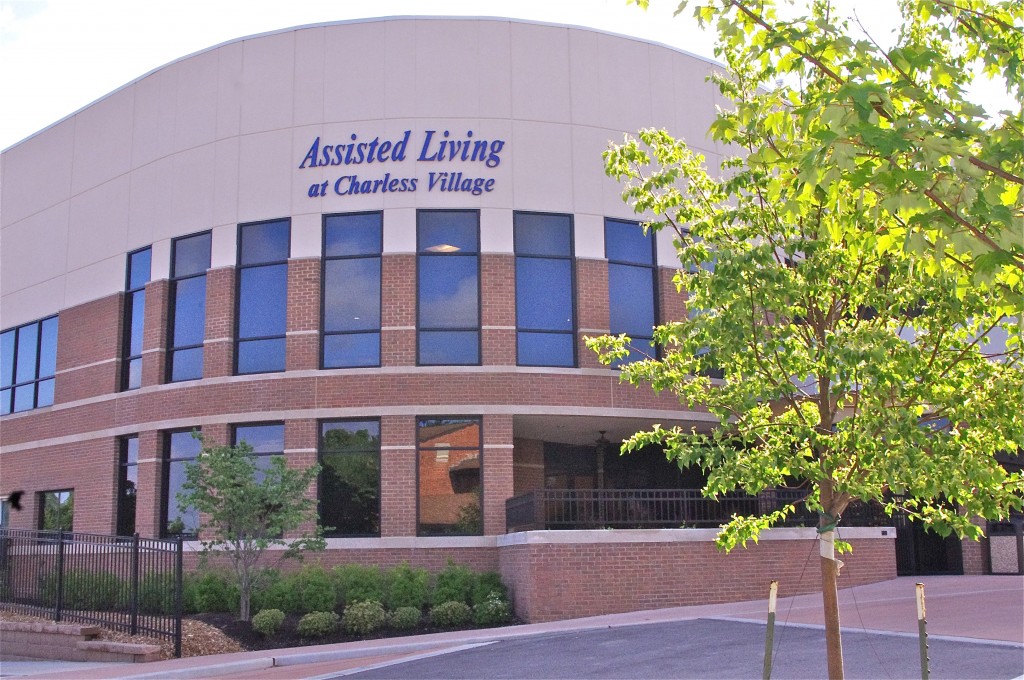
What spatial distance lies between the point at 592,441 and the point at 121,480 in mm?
11487

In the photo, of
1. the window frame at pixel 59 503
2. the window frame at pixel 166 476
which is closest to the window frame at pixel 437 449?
the window frame at pixel 166 476

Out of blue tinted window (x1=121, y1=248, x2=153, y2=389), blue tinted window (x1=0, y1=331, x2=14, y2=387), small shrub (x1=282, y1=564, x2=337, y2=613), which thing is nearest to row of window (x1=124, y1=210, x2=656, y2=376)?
blue tinted window (x1=121, y1=248, x2=153, y2=389)

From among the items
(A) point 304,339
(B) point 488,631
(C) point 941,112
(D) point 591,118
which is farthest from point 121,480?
(C) point 941,112

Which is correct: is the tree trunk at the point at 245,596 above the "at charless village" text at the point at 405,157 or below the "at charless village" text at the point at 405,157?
below

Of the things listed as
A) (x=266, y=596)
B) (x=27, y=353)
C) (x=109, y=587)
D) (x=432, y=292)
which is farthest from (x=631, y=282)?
(x=27, y=353)

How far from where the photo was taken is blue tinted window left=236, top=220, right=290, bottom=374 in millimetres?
22578

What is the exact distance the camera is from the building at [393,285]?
21328 millimetres

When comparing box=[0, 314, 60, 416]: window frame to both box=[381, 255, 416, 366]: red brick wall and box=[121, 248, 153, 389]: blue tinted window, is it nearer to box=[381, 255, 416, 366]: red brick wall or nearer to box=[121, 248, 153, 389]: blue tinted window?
box=[121, 248, 153, 389]: blue tinted window

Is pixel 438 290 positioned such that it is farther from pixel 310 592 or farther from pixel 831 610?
pixel 831 610

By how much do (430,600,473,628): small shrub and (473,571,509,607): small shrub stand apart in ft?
1.34

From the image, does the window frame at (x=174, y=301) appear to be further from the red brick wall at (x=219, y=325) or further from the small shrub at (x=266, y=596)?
the small shrub at (x=266, y=596)

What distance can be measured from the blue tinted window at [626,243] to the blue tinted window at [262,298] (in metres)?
7.31

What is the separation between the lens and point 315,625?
17203mm

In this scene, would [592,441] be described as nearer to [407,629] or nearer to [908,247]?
[407,629]
